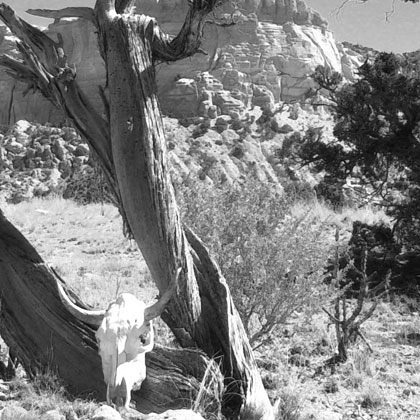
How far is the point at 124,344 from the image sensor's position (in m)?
3.91

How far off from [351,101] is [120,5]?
22.5 ft

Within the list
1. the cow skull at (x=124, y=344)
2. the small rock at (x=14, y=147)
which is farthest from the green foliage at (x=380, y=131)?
the small rock at (x=14, y=147)

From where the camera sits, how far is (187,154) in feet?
192

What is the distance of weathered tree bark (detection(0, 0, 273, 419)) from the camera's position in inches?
171

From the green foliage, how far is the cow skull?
276 inches

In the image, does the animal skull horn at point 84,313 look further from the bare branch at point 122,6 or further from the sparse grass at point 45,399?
the bare branch at point 122,6

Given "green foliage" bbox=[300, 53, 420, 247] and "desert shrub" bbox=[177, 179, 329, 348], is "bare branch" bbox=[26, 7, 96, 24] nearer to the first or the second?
"desert shrub" bbox=[177, 179, 329, 348]

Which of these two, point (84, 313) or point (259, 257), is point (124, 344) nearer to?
point (84, 313)

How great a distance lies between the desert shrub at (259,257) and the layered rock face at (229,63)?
206 ft

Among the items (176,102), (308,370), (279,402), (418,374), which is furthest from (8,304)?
(176,102)

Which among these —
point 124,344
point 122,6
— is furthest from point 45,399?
point 122,6

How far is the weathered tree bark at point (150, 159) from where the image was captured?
14.2ft

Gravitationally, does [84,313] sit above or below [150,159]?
below

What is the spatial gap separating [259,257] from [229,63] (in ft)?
259
